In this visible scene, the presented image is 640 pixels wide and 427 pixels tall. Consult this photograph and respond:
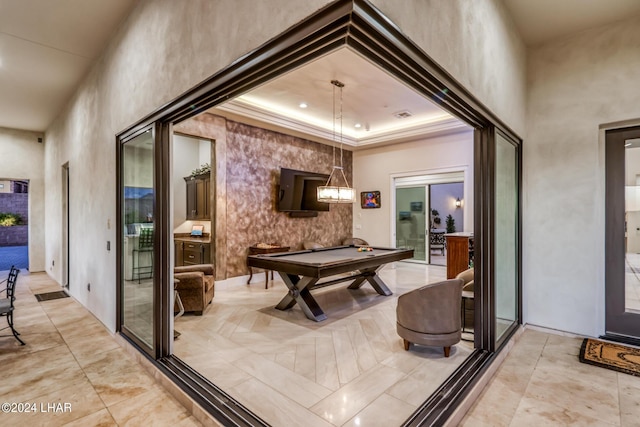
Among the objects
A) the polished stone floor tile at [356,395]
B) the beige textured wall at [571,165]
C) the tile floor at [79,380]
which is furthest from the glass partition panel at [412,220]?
the tile floor at [79,380]

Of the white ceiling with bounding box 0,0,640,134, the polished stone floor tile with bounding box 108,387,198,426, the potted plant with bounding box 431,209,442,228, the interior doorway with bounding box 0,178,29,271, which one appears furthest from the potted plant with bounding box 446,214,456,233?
the interior doorway with bounding box 0,178,29,271

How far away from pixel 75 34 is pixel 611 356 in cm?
642

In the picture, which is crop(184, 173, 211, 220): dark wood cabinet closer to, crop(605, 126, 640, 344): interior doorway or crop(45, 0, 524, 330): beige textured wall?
crop(45, 0, 524, 330): beige textured wall

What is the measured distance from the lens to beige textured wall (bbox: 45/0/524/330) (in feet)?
5.87

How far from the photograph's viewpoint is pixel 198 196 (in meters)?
6.95

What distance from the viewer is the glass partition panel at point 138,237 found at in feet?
9.91

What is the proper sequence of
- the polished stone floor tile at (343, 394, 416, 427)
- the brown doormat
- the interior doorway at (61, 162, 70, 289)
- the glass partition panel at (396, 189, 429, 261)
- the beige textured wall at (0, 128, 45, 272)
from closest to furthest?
the polished stone floor tile at (343, 394, 416, 427) → the brown doormat → the interior doorway at (61, 162, 70, 289) → the beige textured wall at (0, 128, 45, 272) → the glass partition panel at (396, 189, 429, 261)

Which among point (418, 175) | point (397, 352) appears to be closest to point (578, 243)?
point (397, 352)

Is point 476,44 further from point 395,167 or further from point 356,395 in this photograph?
point 395,167

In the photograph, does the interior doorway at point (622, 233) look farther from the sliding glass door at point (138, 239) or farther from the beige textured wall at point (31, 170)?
the beige textured wall at point (31, 170)

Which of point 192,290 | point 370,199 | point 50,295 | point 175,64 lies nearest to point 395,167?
point 370,199

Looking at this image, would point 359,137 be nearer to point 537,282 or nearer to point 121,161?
point 537,282

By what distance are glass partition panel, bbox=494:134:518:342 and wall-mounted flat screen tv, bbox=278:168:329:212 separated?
426 cm

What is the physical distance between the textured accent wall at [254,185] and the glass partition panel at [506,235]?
456cm
